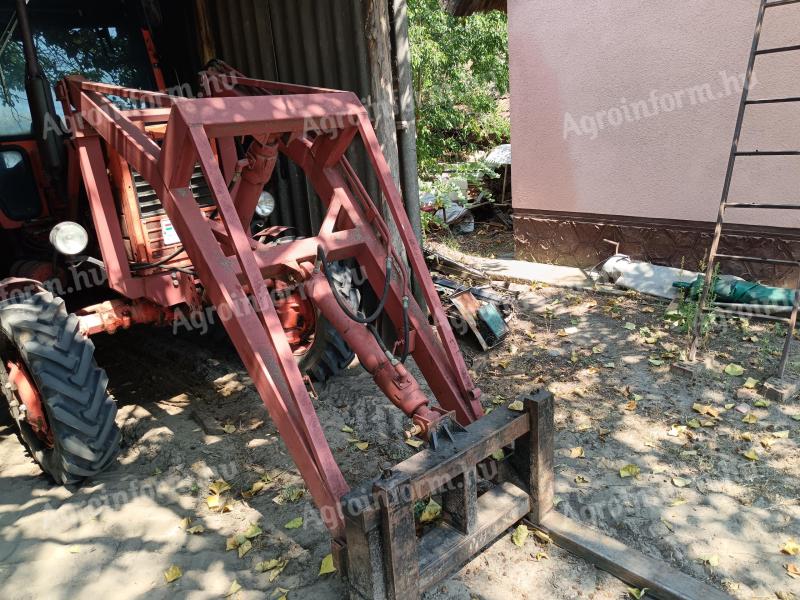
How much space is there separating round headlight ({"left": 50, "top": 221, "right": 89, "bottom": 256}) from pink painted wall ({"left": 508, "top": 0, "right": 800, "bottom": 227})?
5450mm

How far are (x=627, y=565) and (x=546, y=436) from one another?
60 centimetres

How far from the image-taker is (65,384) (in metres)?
3.24

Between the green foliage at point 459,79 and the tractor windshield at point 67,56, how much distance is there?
821cm

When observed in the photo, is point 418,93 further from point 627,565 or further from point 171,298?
point 627,565

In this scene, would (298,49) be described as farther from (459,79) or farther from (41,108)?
(459,79)

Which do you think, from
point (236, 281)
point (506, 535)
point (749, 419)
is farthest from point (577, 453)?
point (236, 281)

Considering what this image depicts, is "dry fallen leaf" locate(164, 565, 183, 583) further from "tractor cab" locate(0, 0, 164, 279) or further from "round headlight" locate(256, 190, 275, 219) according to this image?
"tractor cab" locate(0, 0, 164, 279)

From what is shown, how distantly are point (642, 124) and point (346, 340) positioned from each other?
194 inches

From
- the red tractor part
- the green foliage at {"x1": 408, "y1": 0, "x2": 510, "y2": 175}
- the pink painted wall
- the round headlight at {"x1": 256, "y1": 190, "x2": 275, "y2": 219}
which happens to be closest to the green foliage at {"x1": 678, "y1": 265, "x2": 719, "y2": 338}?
the pink painted wall

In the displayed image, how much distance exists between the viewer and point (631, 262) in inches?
256

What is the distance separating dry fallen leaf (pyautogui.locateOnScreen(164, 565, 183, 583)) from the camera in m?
2.71

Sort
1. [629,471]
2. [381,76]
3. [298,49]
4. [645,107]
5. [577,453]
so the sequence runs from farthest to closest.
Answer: [645,107], [298,49], [381,76], [577,453], [629,471]

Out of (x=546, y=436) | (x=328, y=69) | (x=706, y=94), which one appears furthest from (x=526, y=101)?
(x=546, y=436)

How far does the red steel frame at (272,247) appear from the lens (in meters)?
2.58
